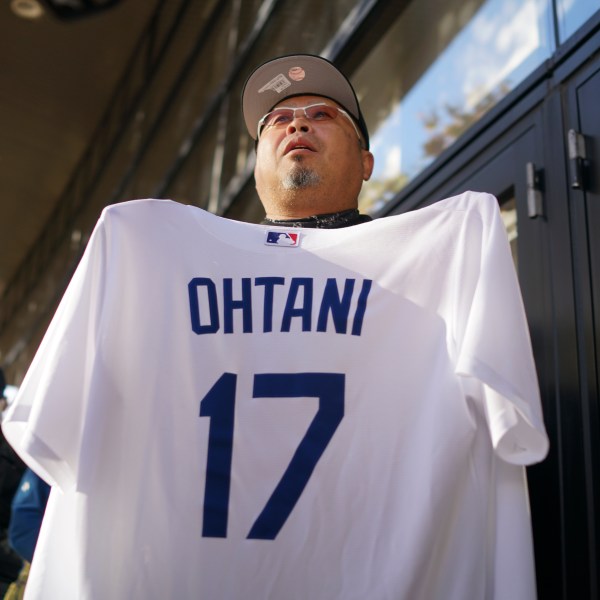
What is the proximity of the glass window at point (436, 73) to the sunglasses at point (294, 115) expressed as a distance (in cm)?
62

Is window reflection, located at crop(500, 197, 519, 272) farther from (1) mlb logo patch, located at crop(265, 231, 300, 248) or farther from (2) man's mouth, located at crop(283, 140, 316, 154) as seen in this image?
(1) mlb logo patch, located at crop(265, 231, 300, 248)

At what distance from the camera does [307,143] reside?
2.10 metres

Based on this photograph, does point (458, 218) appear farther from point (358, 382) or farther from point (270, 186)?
point (270, 186)

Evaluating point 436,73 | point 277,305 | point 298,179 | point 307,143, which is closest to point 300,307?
point 277,305

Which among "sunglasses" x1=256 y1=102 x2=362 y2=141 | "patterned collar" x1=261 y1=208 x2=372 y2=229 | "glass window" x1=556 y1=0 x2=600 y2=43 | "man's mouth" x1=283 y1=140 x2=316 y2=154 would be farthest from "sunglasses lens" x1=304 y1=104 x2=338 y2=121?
"glass window" x1=556 y1=0 x2=600 y2=43

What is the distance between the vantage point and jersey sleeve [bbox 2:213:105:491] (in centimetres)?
148

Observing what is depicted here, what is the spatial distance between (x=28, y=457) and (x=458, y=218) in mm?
891

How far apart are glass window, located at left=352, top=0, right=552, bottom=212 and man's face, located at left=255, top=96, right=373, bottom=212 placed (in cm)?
63

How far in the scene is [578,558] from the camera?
175 cm

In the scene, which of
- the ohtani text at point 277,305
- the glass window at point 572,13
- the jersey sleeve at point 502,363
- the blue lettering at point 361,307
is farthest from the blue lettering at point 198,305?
the glass window at point 572,13

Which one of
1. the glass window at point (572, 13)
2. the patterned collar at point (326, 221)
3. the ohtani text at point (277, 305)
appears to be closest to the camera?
the ohtani text at point (277, 305)

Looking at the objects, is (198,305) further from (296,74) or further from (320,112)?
(296,74)

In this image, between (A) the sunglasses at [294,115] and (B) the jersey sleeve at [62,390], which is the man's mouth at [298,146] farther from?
(B) the jersey sleeve at [62,390]

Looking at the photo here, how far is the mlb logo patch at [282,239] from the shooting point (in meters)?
1.70
